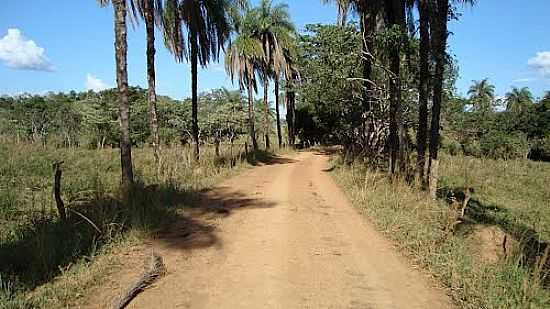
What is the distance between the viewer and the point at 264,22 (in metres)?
33.5

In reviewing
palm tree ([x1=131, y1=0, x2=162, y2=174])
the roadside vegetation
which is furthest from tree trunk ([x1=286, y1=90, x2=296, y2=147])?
palm tree ([x1=131, y1=0, x2=162, y2=174])

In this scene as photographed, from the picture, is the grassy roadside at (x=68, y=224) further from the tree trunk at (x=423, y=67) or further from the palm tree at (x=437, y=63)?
the tree trunk at (x=423, y=67)

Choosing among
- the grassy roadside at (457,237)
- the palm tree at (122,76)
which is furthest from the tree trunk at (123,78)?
the grassy roadside at (457,237)

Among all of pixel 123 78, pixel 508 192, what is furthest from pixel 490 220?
pixel 123 78

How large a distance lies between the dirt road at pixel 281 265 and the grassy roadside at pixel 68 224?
0.46 m

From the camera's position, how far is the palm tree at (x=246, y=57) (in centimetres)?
3141

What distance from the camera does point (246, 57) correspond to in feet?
105

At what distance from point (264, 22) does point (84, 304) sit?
101 ft

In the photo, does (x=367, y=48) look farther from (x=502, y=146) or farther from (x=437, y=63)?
(x=502, y=146)

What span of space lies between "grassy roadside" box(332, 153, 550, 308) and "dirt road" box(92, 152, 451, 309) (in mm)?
300

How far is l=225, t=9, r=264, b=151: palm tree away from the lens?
103ft

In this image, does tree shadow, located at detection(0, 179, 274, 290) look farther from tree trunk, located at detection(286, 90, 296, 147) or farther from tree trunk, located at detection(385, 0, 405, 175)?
tree trunk, located at detection(286, 90, 296, 147)

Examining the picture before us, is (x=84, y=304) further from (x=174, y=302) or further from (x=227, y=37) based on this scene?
(x=227, y=37)

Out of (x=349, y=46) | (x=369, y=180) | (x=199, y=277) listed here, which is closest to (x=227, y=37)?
(x=349, y=46)
